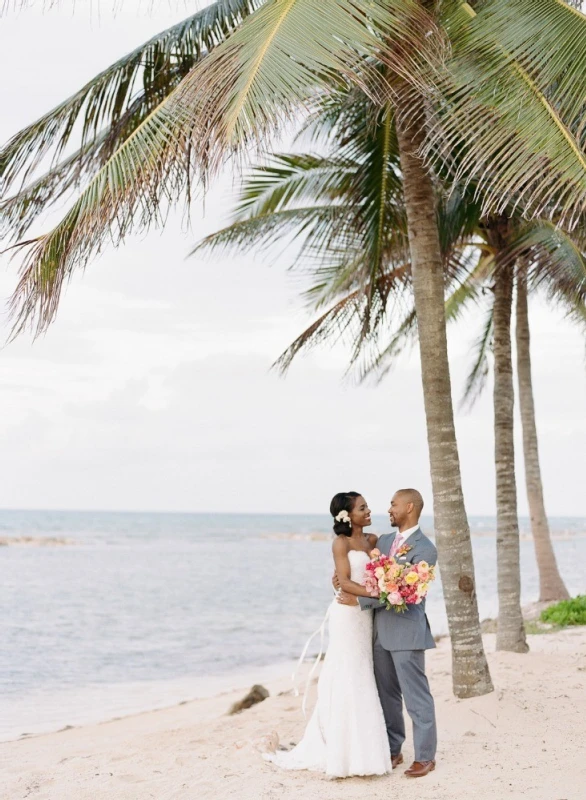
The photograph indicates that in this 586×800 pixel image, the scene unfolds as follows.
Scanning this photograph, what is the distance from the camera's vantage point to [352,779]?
5469 mm

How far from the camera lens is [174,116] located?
221 inches

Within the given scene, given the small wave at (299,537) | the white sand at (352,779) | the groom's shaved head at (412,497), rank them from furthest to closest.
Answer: the small wave at (299,537) < the groom's shaved head at (412,497) < the white sand at (352,779)

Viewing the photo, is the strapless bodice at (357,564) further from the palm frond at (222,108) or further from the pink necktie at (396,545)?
the palm frond at (222,108)

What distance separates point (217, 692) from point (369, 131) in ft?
27.1

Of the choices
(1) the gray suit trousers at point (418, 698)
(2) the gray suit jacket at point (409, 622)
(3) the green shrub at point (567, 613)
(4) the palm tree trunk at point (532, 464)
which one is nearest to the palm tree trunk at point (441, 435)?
(2) the gray suit jacket at point (409, 622)

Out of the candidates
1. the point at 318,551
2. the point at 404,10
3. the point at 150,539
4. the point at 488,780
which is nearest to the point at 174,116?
the point at 404,10

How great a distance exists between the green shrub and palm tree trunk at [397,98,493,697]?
611 cm

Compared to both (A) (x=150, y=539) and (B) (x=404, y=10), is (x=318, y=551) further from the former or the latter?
(B) (x=404, y=10)

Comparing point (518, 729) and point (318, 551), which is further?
point (318, 551)

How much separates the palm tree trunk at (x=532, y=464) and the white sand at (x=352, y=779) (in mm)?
5204

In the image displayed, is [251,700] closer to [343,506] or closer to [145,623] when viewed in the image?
[343,506]

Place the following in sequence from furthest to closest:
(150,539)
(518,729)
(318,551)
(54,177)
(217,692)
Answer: (150,539) → (318,551) → (217,692) → (54,177) → (518,729)

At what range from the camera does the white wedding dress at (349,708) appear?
5457mm

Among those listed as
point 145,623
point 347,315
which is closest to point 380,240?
point 347,315
